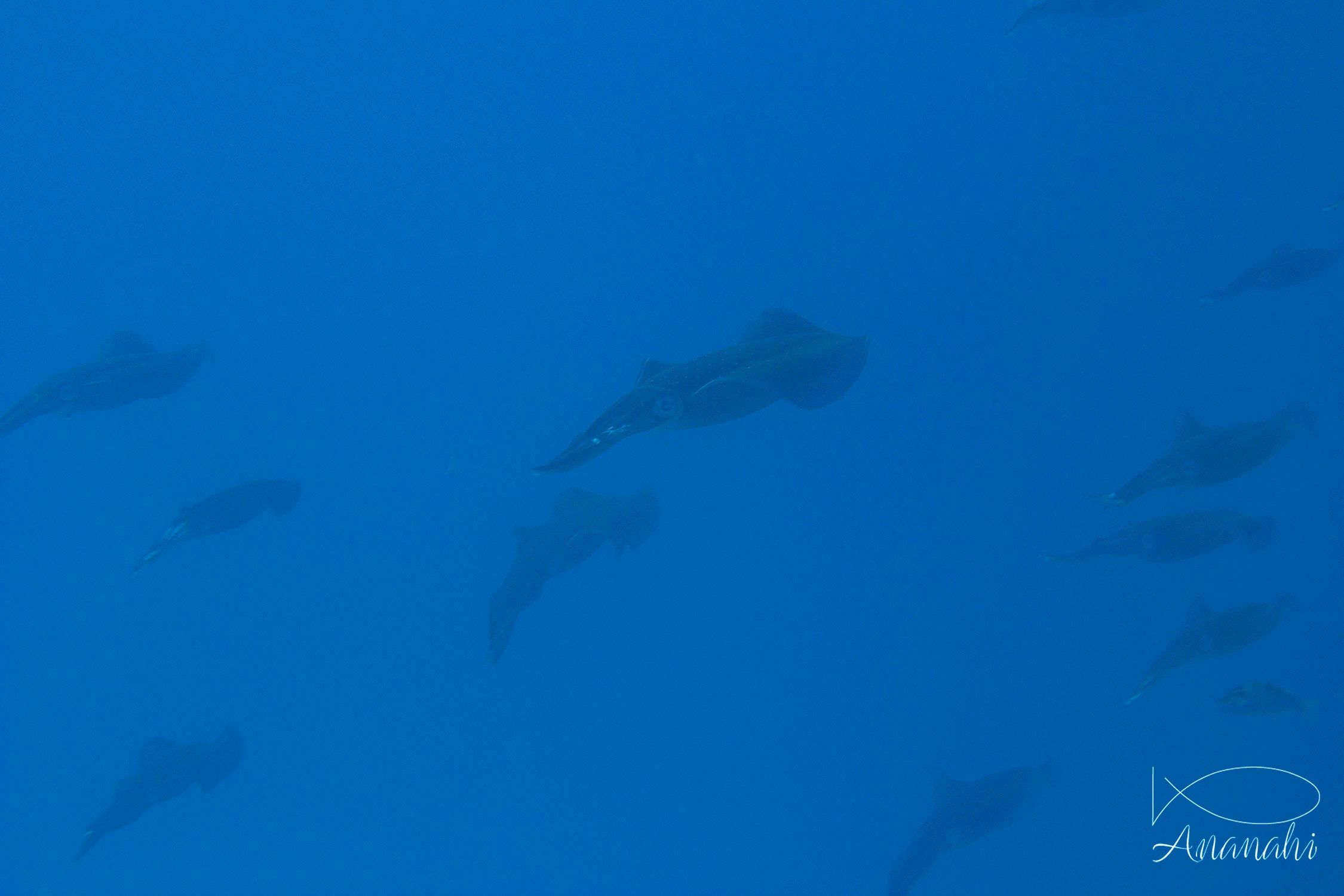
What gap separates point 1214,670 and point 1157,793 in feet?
8.22

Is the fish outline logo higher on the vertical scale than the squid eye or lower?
higher

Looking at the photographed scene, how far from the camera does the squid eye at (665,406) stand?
3426 mm

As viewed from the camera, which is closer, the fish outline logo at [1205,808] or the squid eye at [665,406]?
the squid eye at [665,406]

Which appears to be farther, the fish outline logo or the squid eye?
the fish outline logo

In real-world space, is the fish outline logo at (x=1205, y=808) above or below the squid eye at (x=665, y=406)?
above

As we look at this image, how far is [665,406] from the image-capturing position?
3436mm

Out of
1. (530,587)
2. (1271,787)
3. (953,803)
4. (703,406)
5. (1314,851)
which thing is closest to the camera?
(703,406)

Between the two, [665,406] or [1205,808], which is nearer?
[665,406]

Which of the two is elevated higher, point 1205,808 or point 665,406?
point 1205,808

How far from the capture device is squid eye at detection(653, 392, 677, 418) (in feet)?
11.2

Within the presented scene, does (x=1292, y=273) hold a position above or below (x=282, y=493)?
above

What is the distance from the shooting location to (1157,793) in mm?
13539

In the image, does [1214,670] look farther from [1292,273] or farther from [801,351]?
A: [801,351]

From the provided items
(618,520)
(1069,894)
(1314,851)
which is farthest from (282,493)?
(1314,851)
